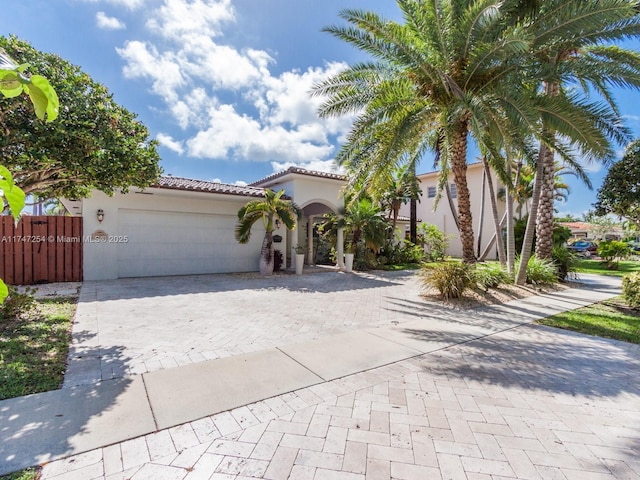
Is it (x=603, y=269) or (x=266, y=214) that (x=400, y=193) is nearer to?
(x=266, y=214)

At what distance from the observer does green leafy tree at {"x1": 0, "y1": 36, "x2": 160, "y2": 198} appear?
5027 mm

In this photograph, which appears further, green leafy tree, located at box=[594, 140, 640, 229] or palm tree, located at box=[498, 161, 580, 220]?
palm tree, located at box=[498, 161, 580, 220]

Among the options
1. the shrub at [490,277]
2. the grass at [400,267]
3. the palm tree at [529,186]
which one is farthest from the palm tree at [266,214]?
the palm tree at [529,186]

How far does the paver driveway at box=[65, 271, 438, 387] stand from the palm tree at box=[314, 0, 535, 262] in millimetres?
4225

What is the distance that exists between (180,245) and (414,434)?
44.0 ft

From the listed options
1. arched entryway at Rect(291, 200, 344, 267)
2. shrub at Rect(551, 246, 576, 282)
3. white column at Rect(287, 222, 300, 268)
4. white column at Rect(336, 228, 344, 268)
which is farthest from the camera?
arched entryway at Rect(291, 200, 344, 267)

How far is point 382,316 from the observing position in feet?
26.2

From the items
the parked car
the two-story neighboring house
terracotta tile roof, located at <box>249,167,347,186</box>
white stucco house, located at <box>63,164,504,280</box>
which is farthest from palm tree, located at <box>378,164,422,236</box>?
the parked car

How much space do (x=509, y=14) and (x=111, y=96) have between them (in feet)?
36.4

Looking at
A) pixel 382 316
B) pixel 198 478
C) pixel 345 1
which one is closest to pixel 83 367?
pixel 198 478

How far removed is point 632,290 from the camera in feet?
29.6

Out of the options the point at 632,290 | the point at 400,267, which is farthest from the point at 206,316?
the point at 400,267

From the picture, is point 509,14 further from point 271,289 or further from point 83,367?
point 83,367

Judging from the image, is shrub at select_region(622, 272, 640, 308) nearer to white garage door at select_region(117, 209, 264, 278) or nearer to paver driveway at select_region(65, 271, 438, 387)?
paver driveway at select_region(65, 271, 438, 387)
